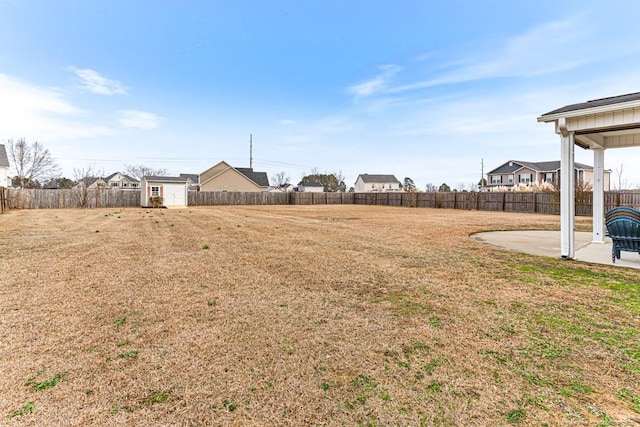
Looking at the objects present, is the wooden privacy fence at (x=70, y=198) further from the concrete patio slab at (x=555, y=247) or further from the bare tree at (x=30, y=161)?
the concrete patio slab at (x=555, y=247)

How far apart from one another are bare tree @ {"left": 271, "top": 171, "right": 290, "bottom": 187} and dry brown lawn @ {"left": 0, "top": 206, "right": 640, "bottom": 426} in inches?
2642

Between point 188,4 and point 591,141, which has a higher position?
point 188,4

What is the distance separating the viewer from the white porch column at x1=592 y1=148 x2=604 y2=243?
23.7ft

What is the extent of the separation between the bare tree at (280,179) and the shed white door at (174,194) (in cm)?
4444

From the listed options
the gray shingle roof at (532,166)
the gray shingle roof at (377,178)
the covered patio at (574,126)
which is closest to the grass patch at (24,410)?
the covered patio at (574,126)

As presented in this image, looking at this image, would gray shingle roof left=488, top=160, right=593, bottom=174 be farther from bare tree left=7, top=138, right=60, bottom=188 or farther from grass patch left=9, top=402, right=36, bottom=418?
bare tree left=7, top=138, right=60, bottom=188

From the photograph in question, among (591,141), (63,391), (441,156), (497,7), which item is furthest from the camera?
(441,156)

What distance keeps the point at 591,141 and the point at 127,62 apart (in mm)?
19757

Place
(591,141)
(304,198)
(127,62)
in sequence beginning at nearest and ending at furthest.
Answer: (591,141)
(127,62)
(304,198)

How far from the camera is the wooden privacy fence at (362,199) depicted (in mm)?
18312

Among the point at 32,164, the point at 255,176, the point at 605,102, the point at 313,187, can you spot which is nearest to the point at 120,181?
the point at 32,164

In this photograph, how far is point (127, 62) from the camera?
16.2 meters

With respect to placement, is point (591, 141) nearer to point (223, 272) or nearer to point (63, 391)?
point (223, 272)

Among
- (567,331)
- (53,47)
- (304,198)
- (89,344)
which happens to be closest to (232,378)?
(89,344)
